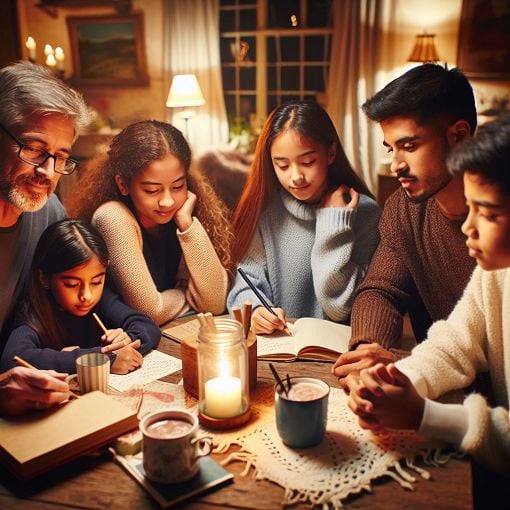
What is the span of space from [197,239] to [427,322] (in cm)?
73

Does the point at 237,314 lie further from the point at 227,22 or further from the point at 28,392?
the point at 227,22

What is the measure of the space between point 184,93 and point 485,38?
7.66ft

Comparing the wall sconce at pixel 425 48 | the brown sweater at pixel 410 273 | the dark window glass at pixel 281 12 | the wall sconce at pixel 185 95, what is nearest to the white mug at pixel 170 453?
the brown sweater at pixel 410 273

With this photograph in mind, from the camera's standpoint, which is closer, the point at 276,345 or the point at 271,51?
the point at 276,345

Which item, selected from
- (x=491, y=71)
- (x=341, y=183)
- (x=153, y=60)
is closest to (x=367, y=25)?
(x=491, y=71)

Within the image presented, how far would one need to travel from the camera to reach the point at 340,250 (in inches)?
70.5

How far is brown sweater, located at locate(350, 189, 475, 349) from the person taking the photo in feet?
5.34

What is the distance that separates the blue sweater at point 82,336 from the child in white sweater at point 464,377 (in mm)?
643

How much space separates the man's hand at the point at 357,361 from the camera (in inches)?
56.3

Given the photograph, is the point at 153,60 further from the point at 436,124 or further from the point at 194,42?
the point at 436,124

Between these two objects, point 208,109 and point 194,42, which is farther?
point 194,42

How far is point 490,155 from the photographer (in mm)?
1125

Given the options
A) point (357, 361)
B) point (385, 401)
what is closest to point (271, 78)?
point (357, 361)

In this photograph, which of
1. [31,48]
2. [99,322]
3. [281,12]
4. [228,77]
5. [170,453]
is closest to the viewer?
[170,453]
